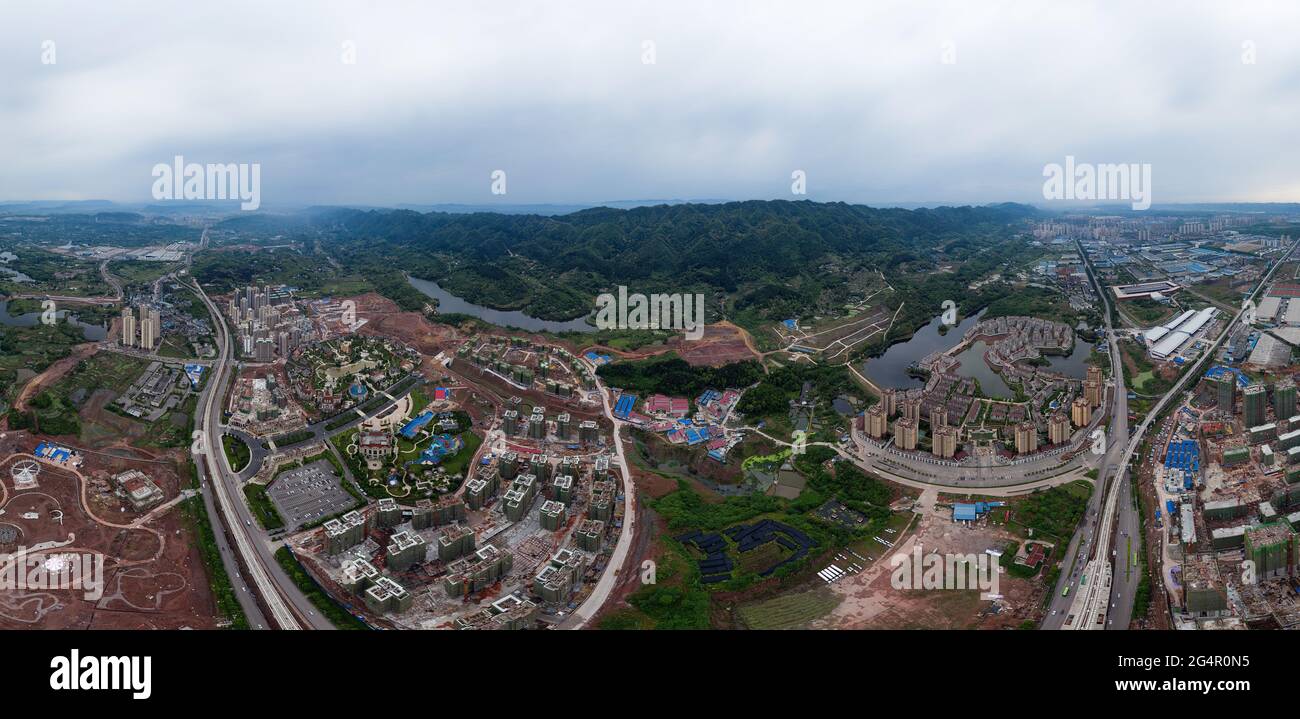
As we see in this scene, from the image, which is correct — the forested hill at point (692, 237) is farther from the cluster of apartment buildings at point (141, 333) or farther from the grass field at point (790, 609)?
the grass field at point (790, 609)

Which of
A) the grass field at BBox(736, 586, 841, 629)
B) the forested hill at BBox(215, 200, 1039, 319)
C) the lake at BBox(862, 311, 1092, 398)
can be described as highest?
the forested hill at BBox(215, 200, 1039, 319)

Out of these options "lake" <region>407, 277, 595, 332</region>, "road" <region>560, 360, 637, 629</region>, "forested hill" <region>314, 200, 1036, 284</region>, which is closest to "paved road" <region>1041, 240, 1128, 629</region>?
"road" <region>560, 360, 637, 629</region>

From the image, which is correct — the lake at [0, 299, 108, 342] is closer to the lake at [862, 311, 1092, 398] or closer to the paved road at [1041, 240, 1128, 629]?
the lake at [862, 311, 1092, 398]

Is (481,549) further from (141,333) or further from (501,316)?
(501,316)

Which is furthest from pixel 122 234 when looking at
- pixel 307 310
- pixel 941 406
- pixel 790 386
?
pixel 941 406
